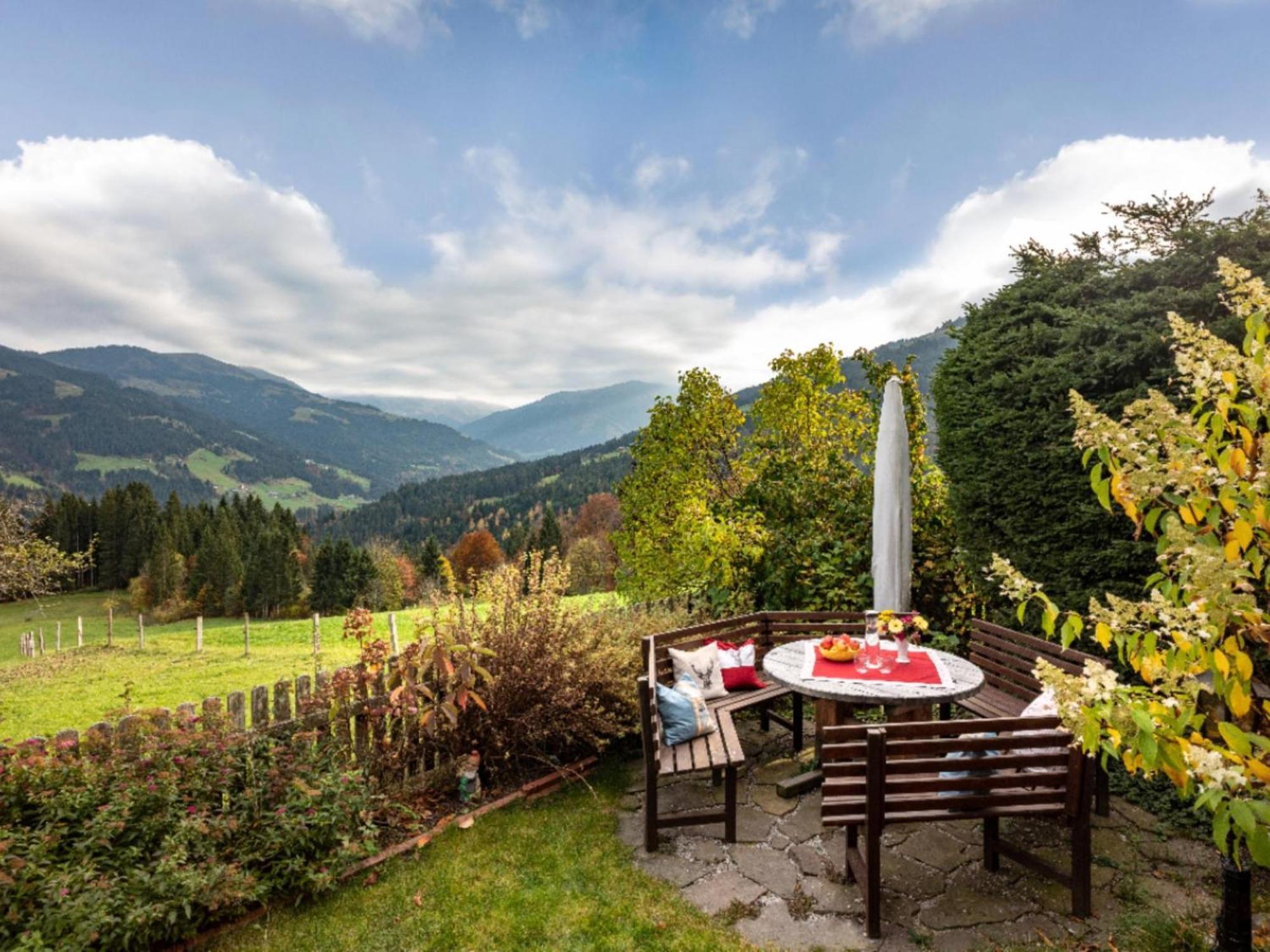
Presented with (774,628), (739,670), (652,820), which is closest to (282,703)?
(652,820)

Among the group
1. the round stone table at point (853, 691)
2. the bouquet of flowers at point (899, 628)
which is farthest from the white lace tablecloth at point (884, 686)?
the bouquet of flowers at point (899, 628)

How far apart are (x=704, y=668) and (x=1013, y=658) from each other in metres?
2.61

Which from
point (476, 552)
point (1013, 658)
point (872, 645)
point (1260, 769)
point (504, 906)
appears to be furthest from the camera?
point (476, 552)

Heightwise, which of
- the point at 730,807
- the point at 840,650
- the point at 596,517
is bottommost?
the point at 596,517

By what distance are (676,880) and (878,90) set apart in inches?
371

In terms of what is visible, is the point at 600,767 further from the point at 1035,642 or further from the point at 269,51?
the point at 269,51

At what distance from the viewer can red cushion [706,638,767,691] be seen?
5.73 m

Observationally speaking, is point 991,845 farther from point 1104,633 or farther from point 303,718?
point 303,718

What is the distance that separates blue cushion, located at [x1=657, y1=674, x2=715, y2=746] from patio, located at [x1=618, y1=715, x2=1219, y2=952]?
0.66 metres

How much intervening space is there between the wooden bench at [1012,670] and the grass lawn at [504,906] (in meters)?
2.78

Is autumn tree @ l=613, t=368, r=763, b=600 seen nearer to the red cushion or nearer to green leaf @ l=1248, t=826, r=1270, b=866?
the red cushion

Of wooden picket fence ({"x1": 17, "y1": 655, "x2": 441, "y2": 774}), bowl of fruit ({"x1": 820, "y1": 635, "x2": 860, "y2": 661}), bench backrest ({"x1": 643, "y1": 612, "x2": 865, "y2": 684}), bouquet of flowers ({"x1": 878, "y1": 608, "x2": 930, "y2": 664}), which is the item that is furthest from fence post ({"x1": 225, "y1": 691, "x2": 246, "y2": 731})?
bouquet of flowers ({"x1": 878, "y1": 608, "x2": 930, "y2": 664})

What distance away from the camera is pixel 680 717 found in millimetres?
4543

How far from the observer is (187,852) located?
336 cm
